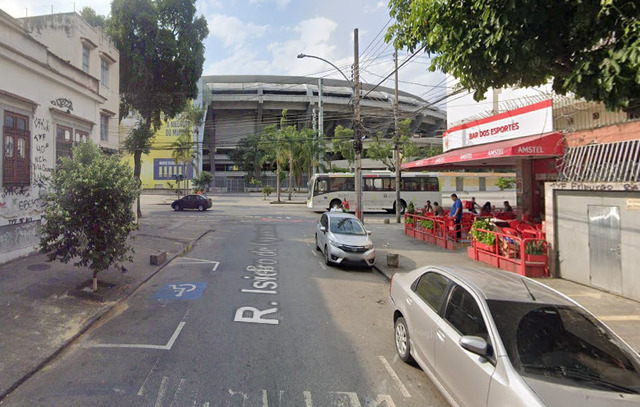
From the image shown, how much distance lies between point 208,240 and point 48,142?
20.9ft

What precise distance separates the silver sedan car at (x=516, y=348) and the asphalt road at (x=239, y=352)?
0.83 m

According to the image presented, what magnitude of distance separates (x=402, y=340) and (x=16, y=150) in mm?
10315

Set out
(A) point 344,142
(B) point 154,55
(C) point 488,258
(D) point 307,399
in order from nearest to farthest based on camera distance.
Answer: (D) point 307,399 → (C) point 488,258 → (B) point 154,55 → (A) point 344,142

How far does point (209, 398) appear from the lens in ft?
11.8

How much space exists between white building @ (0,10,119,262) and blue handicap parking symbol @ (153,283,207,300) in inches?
114

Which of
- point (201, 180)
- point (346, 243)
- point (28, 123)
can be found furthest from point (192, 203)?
point (346, 243)

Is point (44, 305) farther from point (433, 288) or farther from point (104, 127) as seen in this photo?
point (104, 127)

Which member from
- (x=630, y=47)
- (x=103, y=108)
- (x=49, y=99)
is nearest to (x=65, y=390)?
(x=630, y=47)

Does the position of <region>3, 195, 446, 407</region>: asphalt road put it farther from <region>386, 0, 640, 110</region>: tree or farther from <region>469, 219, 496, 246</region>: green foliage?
<region>386, 0, 640, 110</region>: tree

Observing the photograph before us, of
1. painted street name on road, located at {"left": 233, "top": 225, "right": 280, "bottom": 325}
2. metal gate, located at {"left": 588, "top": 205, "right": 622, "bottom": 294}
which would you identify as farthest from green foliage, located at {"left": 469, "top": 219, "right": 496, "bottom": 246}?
painted street name on road, located at {"left": 233, "top": 225, "right": 280, "bottom": 325}

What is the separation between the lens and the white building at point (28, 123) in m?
8.38

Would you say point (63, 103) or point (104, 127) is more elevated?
point (104, 127)

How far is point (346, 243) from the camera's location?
31.8ft

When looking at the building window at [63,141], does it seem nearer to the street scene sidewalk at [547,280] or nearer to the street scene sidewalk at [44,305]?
the street scene sidewalk at [44,305]
